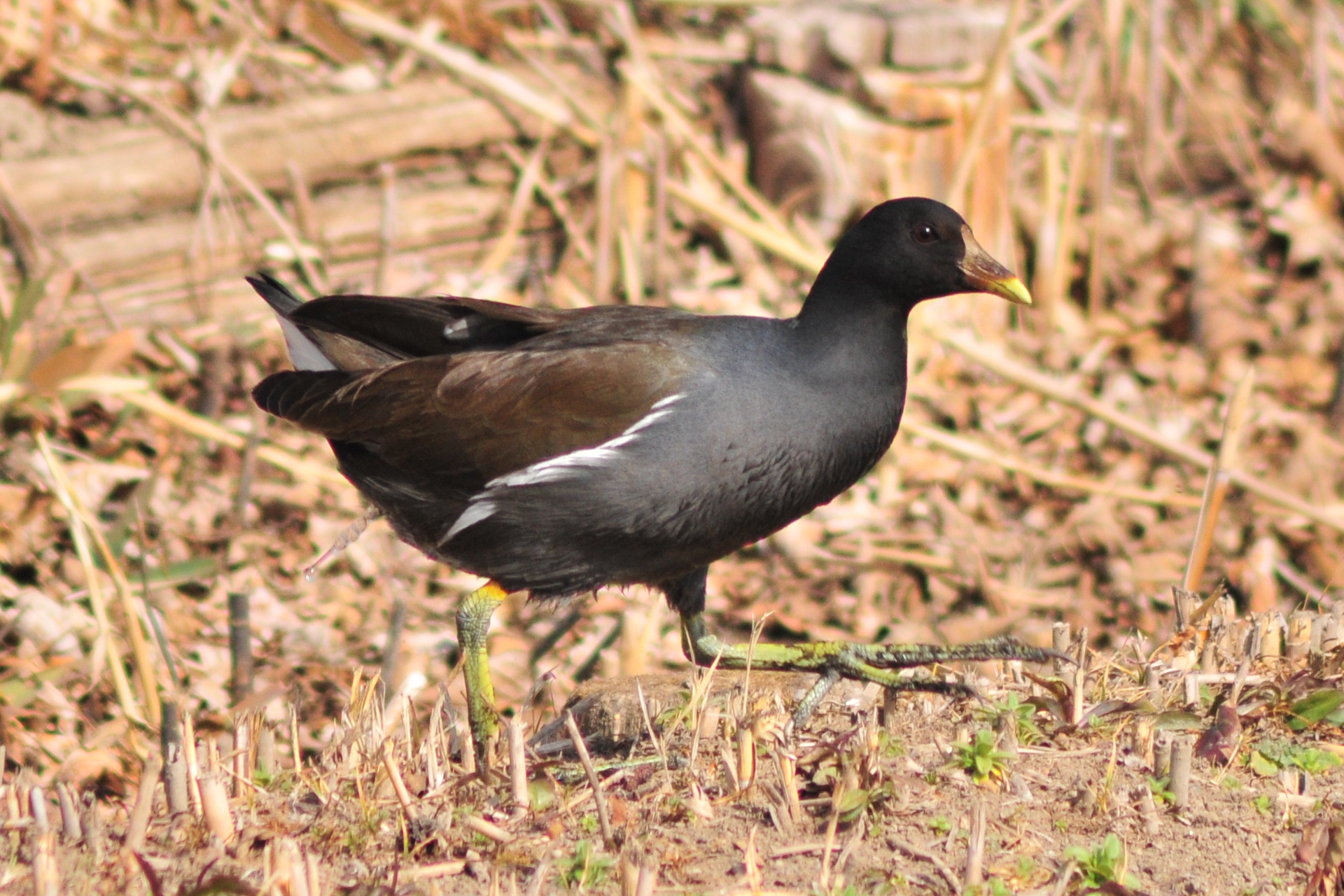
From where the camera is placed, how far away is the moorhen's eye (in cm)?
331

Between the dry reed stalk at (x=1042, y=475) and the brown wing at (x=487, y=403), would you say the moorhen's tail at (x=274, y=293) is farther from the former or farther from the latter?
the dry reed stalk at (x=1042, y=475)

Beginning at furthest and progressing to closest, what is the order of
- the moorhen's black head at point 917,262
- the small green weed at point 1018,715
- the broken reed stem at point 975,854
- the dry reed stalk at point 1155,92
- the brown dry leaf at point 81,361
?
the dry reed stalk at point 1155,92, the moorhen's black head at point 917,262, the brown dry leaf at point 81,361, the small green weed at point 1018,715, the broken reed stem at point 975,854

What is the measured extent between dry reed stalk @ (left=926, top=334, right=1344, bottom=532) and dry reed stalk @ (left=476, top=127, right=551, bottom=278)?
1.69m

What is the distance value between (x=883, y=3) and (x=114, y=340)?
4.40 metres

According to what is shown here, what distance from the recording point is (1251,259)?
6801mm

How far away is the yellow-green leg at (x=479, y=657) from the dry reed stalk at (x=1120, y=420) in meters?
2.46

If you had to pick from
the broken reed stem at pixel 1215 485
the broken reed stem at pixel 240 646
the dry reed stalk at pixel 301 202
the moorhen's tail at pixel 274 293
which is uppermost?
the dry reed stalk at pixel 301 202

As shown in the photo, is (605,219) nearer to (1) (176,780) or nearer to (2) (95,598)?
(2) (95,598)

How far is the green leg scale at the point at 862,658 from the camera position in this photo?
300 centimetres

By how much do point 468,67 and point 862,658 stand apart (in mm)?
3492

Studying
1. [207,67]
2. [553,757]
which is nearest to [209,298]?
[207,67]

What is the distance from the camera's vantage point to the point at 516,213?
19.3 feet

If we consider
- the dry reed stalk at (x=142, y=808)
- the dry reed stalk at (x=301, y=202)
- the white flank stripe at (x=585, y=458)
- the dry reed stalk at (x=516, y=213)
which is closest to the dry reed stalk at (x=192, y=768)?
the dry reed stalk at (x=142, y=808)

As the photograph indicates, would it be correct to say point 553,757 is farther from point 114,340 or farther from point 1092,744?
point 114,340
